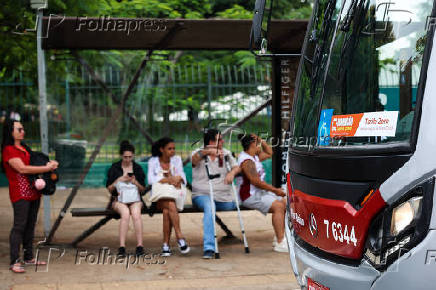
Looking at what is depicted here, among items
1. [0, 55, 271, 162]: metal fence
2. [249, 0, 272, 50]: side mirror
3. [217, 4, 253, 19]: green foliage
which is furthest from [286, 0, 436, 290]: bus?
[217, 4, 253, 19]: green foliage

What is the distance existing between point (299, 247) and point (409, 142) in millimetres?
1230

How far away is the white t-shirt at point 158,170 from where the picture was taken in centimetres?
830

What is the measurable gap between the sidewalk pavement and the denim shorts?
0.56 m

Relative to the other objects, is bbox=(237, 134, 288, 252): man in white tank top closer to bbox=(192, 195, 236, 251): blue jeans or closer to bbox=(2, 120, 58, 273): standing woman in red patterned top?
bbox=(192, 195, 236, 251): blue jeans

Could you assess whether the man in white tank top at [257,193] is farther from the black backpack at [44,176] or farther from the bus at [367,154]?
the bus at [367,154]

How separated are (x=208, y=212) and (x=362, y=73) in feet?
14.6

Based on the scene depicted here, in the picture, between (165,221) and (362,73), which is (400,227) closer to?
(362,73)

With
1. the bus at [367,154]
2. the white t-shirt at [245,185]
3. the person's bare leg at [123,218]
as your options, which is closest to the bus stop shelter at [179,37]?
the white t-shirt at [245,185]

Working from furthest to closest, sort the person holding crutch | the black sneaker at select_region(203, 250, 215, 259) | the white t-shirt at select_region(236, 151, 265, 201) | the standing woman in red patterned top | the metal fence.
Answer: the metal fence < the white t-shirt at select_region(236, 151, 265, 201) < the person holding crutch < the black sneaker at select_region(203, 250, 215, 259) < the standing woman in red patterned top

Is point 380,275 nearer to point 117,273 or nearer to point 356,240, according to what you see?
point 356,240

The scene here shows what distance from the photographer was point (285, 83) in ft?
28.6

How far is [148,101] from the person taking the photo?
13.8 metres

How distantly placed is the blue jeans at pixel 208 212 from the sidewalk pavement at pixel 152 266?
23cm

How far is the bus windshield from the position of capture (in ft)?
11.6
